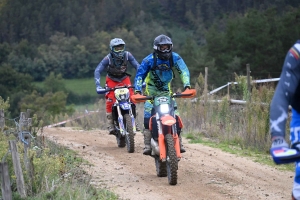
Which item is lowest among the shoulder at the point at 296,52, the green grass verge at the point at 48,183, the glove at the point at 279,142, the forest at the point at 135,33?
the green grass verge at the point at 48,183

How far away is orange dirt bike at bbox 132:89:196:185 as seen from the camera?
787 cm

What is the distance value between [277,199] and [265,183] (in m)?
0.92

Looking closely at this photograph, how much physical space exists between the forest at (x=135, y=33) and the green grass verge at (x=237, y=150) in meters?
20.1

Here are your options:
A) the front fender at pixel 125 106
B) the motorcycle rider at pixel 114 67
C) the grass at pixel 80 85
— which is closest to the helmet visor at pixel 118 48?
the motorcycle rider at pixel 114 67

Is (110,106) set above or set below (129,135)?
above

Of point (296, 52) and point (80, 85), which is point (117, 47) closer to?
point (296, 52)

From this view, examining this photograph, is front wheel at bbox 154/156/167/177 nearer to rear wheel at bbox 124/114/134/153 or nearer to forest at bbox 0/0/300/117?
rear wheel at bbox 124/114/134/153

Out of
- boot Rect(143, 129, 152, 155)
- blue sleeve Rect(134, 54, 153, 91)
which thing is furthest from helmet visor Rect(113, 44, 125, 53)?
boot Rect(143, 129, 152, 155)

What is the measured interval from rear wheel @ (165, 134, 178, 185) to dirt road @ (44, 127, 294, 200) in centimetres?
14

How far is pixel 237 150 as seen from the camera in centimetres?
1134

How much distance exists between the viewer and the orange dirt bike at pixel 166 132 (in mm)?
7870

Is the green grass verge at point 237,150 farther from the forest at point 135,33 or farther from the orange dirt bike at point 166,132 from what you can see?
the forest at point 135,33

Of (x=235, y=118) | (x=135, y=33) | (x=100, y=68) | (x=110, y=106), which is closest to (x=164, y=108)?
(x=100, y=68)

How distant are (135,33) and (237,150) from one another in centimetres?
7031
